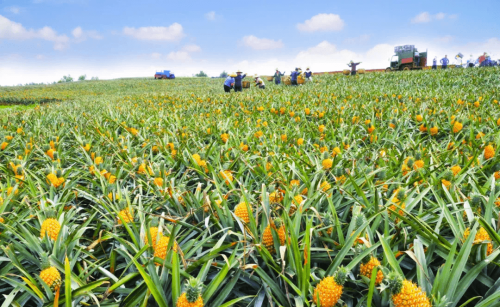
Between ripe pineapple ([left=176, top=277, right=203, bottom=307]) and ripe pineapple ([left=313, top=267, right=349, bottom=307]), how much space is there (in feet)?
1.39

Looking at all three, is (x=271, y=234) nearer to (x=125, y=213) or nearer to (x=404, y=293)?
(x=404, y=293)

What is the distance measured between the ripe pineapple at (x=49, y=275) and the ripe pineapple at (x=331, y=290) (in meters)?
1.05

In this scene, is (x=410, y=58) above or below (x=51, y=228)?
above

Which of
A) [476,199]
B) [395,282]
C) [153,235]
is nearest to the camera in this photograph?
[395,282]

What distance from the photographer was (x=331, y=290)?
3.30 feet

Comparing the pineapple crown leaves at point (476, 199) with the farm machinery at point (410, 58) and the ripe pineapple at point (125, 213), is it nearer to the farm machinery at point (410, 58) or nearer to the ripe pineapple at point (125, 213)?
the ripe pineapple at point (125, 213)

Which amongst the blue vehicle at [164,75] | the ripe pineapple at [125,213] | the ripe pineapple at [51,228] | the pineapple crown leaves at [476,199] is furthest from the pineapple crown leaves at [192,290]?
the blue vehicle at [164,75]

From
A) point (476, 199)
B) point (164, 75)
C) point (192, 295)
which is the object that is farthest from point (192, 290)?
point (164, 75)

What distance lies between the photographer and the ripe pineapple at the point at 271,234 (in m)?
1.36

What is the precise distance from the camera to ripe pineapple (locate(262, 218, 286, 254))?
1.36 m

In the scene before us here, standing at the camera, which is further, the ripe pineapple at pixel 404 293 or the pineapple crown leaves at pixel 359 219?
the pineapple crown leaves at pixel 359 219

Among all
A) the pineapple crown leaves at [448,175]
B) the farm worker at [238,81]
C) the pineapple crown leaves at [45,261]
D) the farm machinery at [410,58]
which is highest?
the farm machinery at [410,58]

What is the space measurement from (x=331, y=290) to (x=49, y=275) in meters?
1.11

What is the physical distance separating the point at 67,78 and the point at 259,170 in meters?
82.5
